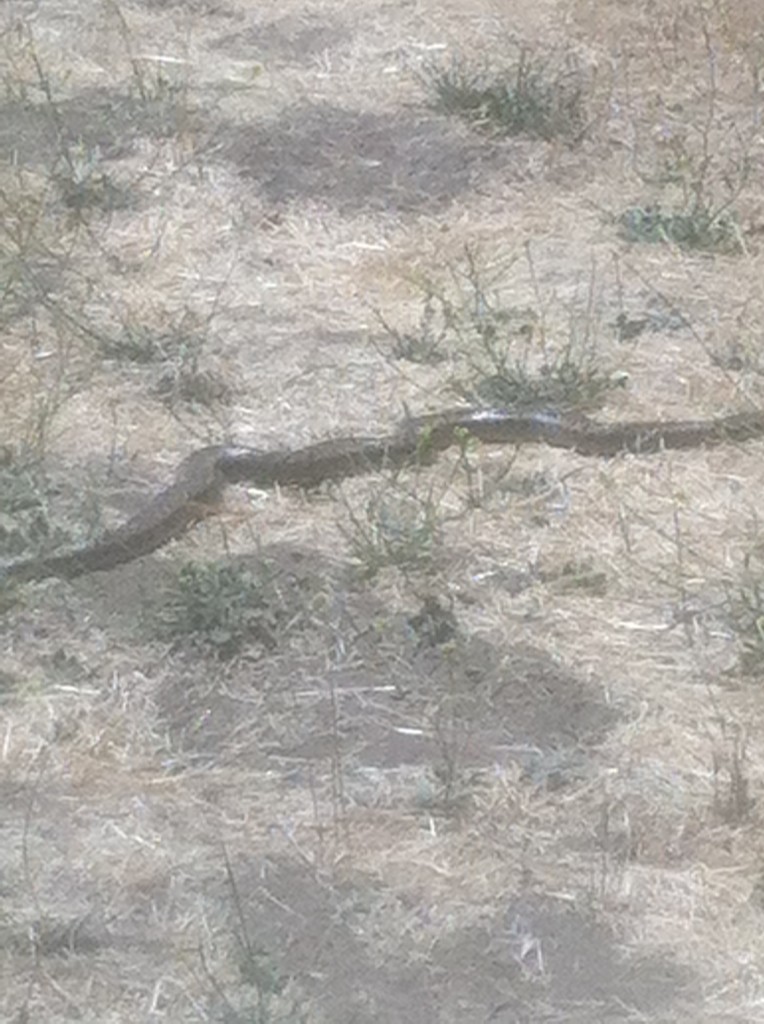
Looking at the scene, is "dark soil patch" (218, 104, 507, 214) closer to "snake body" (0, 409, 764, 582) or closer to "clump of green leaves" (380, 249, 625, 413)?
"clump of green leaves" (380, 249, 625, 413)

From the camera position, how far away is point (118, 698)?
480 cm

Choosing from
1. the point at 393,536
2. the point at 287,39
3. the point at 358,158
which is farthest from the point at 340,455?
the point at 287,39

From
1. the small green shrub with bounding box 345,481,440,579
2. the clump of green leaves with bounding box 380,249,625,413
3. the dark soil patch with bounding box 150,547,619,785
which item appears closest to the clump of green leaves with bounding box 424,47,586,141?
the clump of green leaves with bounding box 380,249,625,413

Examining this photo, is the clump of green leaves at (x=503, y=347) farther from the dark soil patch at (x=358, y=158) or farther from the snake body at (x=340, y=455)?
the dark soil patch at (x=358, y=158)

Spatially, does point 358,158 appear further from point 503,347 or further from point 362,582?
point 362,582

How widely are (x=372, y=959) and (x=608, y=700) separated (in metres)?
1.12

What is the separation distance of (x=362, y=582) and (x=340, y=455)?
2.18 ft

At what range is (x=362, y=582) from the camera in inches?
208

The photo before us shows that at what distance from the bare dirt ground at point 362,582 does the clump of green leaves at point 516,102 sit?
93mm

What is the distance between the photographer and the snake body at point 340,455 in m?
5.39

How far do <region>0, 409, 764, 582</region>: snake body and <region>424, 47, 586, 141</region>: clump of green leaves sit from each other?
2.37m

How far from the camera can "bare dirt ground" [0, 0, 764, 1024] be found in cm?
399

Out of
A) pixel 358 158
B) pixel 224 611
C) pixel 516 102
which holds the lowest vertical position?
pixel 358 158

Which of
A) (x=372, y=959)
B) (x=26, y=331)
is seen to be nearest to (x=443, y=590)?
(x=372, y=959)
